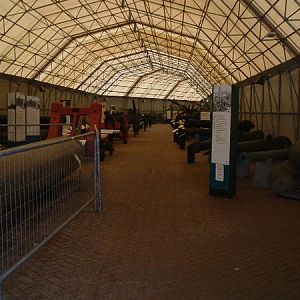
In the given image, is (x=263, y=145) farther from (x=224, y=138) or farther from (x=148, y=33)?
(x=148, y=33)

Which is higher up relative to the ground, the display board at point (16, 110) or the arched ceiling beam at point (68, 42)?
the arched ceiling beam at point (68, 42)

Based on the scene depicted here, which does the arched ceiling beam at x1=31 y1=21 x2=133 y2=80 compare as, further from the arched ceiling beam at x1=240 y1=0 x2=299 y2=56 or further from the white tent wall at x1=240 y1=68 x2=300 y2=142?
the arched ceiling beam at x1=240 y1=0 x2=299 y2=56

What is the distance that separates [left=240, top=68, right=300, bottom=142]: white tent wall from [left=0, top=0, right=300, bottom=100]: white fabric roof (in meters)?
1.02

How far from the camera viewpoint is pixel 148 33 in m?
36.3

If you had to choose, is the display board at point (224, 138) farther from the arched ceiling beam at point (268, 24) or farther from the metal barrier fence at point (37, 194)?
the arched ceiling beam at point (268, 24)

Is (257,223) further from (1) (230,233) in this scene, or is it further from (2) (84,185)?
(2) (84,185)

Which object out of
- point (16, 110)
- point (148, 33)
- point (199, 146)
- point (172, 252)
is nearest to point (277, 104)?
point (199, 146)

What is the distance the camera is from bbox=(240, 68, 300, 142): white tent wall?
61.2 ft

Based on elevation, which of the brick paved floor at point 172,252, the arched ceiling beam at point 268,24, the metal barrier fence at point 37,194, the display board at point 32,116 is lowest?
the brick paved floor at point 172,252

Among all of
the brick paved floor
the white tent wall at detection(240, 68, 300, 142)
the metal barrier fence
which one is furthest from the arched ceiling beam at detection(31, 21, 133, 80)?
the metal barrier fence

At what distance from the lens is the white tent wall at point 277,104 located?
1864cm

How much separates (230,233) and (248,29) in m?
16.8

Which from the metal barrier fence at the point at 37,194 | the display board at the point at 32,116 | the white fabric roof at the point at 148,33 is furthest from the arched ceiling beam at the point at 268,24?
the metal barrier fence at the point at 37,194

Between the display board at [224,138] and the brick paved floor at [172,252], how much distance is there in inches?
17.6
